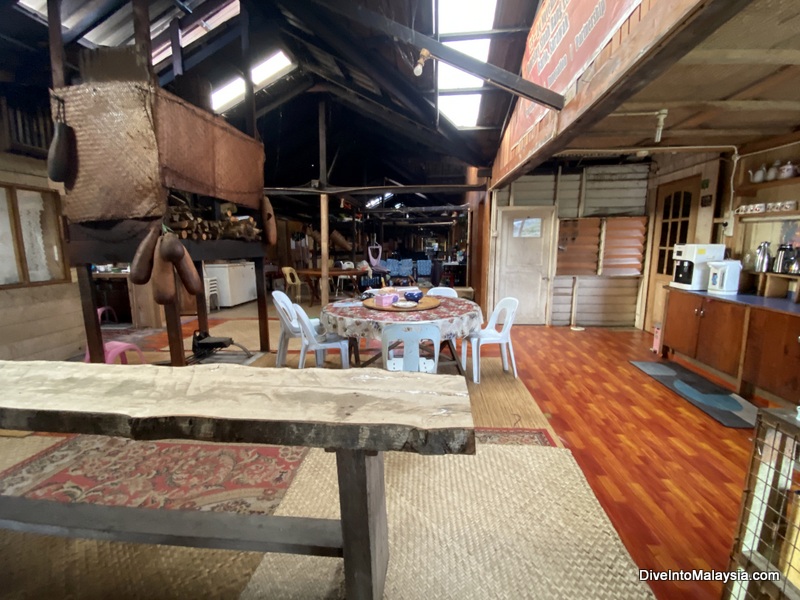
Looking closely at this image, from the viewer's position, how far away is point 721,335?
3.13m

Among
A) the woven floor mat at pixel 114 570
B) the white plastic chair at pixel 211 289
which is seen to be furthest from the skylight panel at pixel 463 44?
the white plastic chair at pixel 211 289

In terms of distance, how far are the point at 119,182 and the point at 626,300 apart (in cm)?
641

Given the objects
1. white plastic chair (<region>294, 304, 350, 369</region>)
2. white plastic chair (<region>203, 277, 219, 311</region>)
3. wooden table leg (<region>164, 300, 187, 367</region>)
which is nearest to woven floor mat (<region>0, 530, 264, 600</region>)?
wooden table leg (<region>164, 300, 187, 367</region>)

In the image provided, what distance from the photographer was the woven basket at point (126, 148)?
2266 millimetres

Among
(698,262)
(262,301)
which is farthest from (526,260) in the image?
(262,301)

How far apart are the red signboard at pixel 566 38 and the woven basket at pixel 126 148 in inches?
103

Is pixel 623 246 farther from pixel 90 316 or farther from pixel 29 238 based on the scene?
pixel 29 238

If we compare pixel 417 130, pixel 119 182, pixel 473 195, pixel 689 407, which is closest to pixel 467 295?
pixel 473 195

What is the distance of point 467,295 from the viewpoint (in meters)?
7.45

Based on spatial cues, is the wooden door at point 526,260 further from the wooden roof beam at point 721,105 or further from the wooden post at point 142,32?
the wooden post at point 142,32

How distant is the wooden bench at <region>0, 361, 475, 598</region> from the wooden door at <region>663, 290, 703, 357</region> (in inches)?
139

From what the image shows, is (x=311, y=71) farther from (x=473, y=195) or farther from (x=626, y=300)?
(x=626, y=300)

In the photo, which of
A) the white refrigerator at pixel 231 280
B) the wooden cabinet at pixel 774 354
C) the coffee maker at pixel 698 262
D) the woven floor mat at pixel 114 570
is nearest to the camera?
the woven floor mat at pixel 114 570

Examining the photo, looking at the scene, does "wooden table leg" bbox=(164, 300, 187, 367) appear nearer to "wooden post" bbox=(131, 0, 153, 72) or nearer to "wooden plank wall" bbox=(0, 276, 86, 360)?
"wooden post" bbox=(131, 0, 153, 72)
